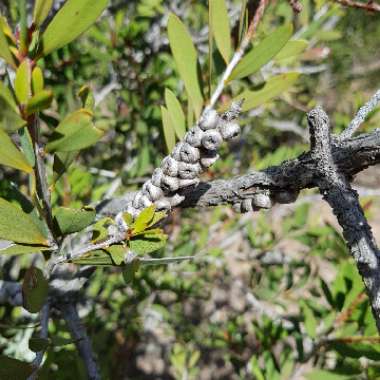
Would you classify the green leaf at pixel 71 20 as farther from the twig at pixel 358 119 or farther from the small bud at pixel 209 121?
the twig at pixel 358 119

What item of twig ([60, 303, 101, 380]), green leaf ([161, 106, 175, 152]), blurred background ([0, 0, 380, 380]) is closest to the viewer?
green leaf ([161, 106, 175, 152])

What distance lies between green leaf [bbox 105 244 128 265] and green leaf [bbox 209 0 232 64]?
0.26m

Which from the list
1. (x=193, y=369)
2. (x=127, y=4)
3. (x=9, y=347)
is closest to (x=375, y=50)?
(x=127, y=4)

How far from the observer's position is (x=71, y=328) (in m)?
0.68

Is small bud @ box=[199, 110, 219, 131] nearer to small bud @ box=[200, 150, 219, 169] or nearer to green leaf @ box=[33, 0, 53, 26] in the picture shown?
small bud @ box=[200, 150, 219, 169]

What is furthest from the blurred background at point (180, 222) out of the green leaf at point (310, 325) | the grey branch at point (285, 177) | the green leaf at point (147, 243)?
the green leaf at point (147, 243)

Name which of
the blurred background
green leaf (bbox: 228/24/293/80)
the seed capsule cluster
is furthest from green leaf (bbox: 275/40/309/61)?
the seed capsule cluster

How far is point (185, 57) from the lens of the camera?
52 centimetres

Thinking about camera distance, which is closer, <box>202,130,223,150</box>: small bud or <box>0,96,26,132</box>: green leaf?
<box>0,96,26,132</box>: green leaf

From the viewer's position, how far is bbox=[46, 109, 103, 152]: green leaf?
35 centimetres

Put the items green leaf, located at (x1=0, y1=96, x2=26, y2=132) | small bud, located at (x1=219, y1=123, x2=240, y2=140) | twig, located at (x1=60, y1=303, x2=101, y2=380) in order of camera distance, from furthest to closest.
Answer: twig, located at (x1=60, y1=303, x2=101, y2=380) < small bud, located at (x1=219, y1=123, x2=240, y2=140) < green leaf, located at (x1=0, y1=96, x2=26, y2=132)

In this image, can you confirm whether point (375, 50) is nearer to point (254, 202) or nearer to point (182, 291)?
point (182, 291)

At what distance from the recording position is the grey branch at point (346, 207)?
38cm

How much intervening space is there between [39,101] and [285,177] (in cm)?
27
